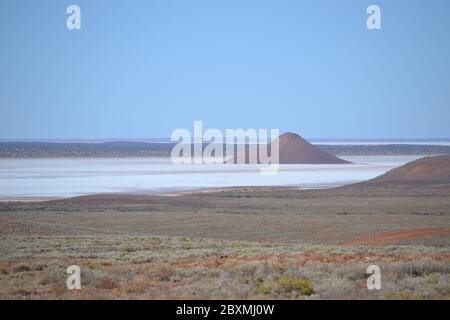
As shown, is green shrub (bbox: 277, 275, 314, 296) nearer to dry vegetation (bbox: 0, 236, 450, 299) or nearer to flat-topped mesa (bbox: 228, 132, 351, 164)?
dry vegetation (bbox: 0, 236, 450, 299)

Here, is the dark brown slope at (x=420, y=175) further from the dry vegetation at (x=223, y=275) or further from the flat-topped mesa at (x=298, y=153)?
the dry vegetation at (x=223, y=275)

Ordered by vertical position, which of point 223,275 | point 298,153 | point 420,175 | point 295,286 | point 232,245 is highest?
point 295,286

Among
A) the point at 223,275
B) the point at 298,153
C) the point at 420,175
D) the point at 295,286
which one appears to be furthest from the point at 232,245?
the point at 298,153

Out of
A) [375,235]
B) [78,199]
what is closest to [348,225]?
[375,235]

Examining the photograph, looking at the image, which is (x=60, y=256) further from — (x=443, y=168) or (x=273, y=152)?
(x=273, y=152)

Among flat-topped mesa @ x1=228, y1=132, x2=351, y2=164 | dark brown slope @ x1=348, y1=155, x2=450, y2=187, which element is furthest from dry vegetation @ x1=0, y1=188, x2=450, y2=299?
flat-topped mesa @ x1=228, y1=132, x2=351, y2=164

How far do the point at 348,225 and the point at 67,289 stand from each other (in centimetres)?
1762

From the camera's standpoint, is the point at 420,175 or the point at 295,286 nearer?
the point at 295,286

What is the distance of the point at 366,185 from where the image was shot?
47344 millimetres

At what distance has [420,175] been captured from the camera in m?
52.1

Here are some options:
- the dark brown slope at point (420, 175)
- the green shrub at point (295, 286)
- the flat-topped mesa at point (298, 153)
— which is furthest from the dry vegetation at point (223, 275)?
the flat-topped mesa at point (298, 153)

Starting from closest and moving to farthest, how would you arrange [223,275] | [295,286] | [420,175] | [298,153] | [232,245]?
[295,286]
[223,275]
[232,245]
[420,175]
[298,153]

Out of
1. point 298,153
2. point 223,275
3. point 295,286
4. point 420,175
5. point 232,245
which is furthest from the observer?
point 298,153

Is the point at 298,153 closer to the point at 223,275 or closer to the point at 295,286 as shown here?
the point at 223,275
